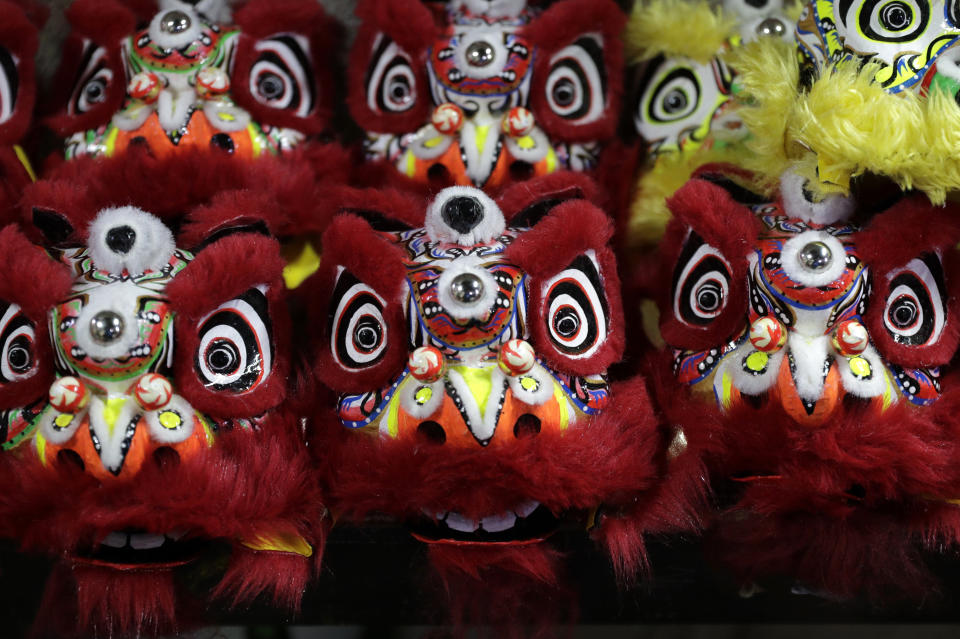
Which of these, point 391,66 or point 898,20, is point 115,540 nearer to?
point 391,66

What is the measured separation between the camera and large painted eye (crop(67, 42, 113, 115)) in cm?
113

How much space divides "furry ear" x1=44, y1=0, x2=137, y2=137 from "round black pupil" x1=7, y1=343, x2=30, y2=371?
26cm

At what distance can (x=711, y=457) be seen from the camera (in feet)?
3.26

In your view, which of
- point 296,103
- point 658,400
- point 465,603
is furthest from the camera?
point 296,103

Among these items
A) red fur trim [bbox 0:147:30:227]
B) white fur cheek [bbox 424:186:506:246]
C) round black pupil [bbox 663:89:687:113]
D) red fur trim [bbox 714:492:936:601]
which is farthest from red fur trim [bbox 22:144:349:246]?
red fur trim [bbox 714:492:936:601]

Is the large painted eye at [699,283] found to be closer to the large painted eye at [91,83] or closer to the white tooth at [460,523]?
the white tooth at [460,523]

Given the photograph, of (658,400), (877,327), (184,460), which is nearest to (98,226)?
(184,460)

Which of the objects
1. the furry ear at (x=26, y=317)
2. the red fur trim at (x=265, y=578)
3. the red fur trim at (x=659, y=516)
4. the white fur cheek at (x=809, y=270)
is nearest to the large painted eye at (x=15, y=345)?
the furry ear at (x=26, y=317)

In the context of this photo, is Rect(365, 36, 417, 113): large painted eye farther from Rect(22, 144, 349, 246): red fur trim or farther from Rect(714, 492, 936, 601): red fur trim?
Rect(714, 492, 936, 601): red fur trim

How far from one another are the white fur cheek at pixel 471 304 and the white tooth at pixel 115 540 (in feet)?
0.98

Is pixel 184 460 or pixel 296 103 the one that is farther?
pixel 296 103

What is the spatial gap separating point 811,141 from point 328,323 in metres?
0.41

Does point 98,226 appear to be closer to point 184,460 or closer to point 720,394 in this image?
point 184,460

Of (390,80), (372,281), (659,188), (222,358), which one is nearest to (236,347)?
(222,358)
